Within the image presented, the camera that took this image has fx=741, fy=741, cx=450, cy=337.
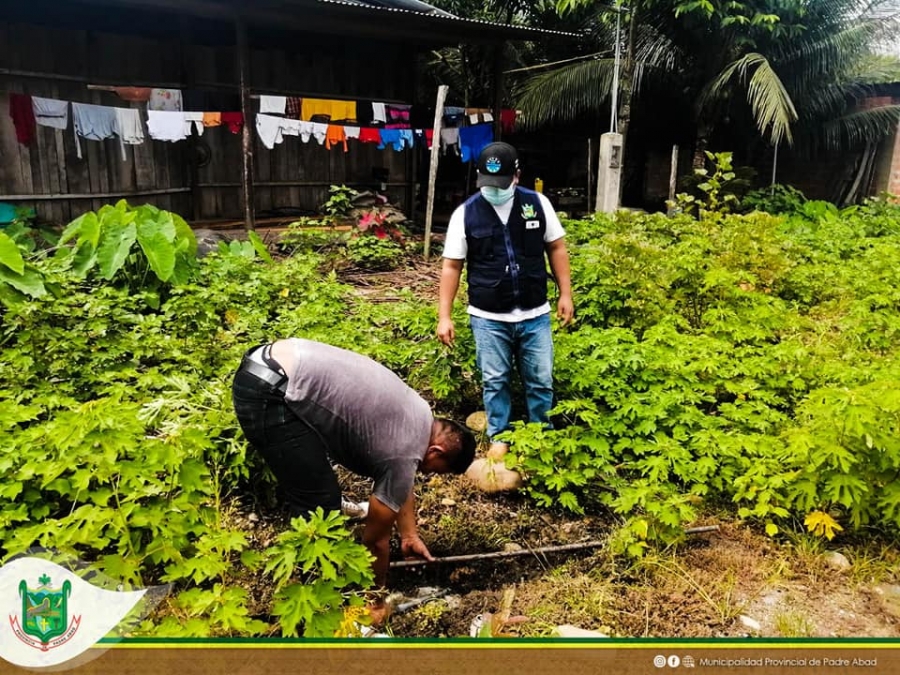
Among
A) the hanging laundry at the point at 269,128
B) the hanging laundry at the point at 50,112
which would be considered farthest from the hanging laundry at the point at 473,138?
the hanging laundry at the point at 50,112

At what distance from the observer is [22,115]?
323 inches

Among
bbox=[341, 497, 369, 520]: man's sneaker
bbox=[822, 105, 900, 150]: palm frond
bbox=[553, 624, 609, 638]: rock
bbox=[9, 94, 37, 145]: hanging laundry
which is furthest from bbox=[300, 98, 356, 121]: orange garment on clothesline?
bbox=[822, 105, 900, 150]: palm frond

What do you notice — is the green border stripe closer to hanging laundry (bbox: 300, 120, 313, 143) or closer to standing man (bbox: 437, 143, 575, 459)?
standing man (bbox: 437, 143, 575, 459)

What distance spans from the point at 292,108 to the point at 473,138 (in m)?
3.11

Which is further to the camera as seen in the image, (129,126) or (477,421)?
(129,126)

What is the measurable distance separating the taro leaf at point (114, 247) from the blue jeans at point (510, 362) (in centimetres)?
331

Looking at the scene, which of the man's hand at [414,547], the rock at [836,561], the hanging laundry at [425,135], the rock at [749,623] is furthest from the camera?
the hanging laundry at [425,135]

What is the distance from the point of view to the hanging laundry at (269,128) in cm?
980

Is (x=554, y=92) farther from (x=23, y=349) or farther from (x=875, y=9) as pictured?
(x=23, y=349)

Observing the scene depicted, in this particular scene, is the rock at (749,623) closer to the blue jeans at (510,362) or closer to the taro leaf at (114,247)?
the blue jeans at (510,362)

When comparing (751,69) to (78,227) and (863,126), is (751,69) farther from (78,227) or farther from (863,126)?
(78,227)

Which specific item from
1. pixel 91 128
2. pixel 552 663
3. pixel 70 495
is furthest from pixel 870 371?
pixel 91 128

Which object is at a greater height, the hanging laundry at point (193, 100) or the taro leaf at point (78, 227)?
the hanging laundry at point (193, 100)

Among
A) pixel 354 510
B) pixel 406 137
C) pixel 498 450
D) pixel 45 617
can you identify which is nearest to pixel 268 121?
pixel 406 137
